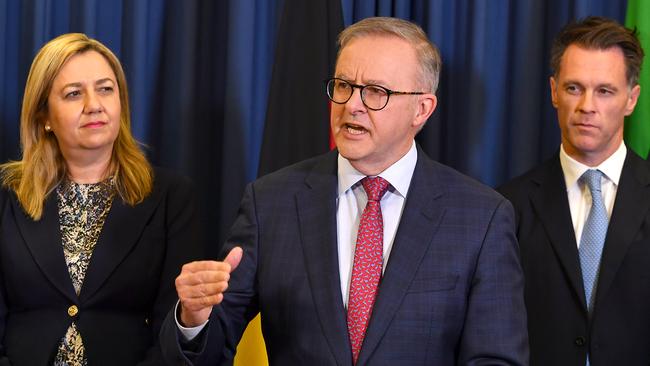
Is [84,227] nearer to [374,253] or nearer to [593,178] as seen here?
[374,253]

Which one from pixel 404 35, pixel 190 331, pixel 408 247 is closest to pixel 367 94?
pixel 404 35

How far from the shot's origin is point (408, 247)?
244cm

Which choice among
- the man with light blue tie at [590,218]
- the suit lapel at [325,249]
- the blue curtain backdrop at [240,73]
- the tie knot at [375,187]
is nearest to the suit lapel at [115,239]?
the blue curtain backdrop at [240,73]

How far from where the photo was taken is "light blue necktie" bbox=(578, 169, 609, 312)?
3.05 metres

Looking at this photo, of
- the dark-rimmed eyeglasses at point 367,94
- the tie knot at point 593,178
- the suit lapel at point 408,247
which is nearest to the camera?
the suit lapel at point 408,247

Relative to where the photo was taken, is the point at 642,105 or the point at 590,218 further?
the point at 642,105

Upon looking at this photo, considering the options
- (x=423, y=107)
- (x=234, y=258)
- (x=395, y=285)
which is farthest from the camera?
(x=423, y=107)

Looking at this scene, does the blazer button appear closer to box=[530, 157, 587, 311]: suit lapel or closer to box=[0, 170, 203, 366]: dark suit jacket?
box=[0, 170, 203, 366]: dark suit jacket

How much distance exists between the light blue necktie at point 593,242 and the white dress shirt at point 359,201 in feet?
2.54

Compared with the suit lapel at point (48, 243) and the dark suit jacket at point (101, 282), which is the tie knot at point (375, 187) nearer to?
the dark suit jacket at point (101, 282)

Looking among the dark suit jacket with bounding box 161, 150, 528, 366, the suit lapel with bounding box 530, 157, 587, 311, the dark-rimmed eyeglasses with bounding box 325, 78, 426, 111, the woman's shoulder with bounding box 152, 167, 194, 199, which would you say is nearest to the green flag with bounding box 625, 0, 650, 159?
the suit lapel with bounding box 530, 157, 587, 311

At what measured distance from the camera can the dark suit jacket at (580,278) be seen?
298 cm

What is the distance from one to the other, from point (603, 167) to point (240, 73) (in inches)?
52.8

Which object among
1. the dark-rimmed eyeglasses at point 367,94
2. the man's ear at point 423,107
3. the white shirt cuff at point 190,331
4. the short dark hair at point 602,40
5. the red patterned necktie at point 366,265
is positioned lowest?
the white shirt cuff at point 190,331
